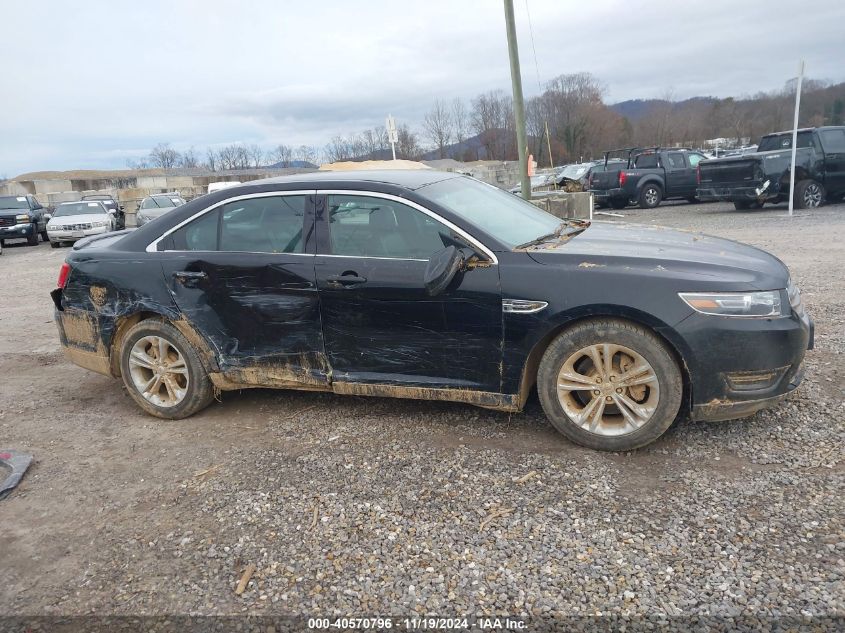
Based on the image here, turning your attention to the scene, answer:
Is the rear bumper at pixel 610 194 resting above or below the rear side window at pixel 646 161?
below

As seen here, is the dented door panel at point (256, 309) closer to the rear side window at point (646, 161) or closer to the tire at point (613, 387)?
the tire at point (613, 387)

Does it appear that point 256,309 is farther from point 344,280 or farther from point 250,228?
point 344,280

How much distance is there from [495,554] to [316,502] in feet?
3.32

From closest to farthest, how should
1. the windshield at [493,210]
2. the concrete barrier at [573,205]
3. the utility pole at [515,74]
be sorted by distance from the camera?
the windshield at [493,210]
the utility pole at [515,74]
the concrete barrier at [573,205]

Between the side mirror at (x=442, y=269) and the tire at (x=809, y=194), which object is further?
the tire at (x=809, y=194)

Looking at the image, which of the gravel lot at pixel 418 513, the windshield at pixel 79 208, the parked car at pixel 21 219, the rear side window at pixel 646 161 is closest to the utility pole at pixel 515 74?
the rear side window at pixel 646 161

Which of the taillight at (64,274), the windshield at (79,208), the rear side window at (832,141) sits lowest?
the taillight at (64,274)

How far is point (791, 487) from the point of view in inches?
120

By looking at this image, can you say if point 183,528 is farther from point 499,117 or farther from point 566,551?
point 499,117

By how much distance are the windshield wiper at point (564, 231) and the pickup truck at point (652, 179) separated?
49.5 ft

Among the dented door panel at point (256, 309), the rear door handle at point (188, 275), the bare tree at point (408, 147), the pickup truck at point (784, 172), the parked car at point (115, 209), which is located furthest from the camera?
the bare tree at point (408, 147)

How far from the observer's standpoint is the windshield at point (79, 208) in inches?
763

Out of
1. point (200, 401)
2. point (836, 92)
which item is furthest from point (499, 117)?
point (200, 401)

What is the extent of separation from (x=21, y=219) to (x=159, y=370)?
1870 cm
